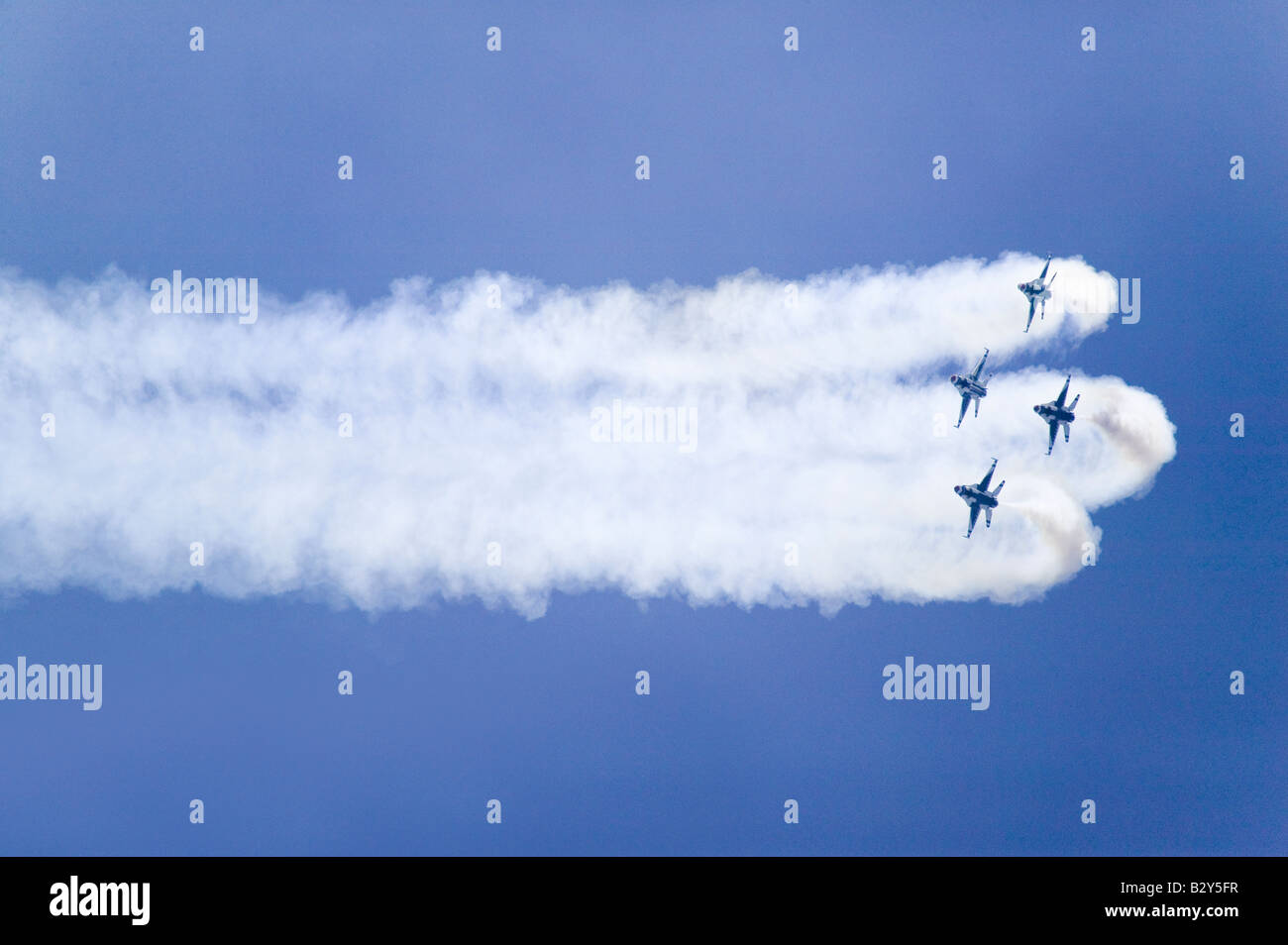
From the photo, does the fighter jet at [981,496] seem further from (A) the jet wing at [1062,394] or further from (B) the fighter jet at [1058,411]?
(A) the jet wing at [1062,394]

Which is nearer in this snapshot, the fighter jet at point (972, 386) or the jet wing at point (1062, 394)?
the jet wing at point (1062, 394)

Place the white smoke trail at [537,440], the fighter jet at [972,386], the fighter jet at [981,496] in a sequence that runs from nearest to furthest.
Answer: the white smoke trail at [537,440] → the fighter jet at [981,496] → the fighter jet at [972,386]

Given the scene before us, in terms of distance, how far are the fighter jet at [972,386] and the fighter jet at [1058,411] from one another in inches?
66.6

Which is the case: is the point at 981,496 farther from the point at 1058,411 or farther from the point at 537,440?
the point at 537,440

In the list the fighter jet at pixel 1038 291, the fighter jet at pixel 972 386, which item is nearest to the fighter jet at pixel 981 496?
the fighter jet at pixel 972 386

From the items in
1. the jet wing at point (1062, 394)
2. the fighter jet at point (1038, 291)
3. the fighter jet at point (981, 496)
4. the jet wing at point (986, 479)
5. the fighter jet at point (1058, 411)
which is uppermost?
the fighter jet at point (1038, 291)

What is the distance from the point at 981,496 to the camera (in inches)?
1282

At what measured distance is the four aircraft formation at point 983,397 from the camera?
3259 centimetres

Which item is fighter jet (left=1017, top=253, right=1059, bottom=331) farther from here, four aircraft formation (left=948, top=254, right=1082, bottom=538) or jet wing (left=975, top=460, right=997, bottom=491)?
jet wing (left=975, top=460, right=997, bottom=491)

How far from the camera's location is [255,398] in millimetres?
32219

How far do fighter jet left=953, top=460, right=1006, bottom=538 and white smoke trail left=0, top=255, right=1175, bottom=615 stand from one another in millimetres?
282

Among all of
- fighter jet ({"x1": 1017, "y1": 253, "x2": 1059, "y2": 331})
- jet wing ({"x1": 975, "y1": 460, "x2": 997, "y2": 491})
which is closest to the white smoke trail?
jet wing ({"x1": 975, "y1": 460, "x2": 997, "y2": 491})
